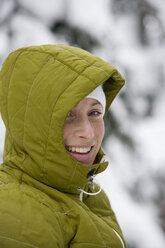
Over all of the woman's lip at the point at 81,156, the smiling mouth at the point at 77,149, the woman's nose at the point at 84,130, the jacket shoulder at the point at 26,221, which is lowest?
the jacket shoulder at the point at 26,221

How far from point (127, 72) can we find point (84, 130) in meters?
1.88

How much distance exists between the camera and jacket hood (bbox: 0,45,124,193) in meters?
1.16

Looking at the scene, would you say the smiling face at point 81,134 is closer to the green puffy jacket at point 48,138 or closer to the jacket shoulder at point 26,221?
the green puffy jacket at point 48,138

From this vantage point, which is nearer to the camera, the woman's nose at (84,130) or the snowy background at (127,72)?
the woman's nose at (84,130)

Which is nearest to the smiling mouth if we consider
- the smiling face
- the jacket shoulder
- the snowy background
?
the smiling face

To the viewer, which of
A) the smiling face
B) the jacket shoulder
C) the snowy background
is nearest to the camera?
the jacket shoulder

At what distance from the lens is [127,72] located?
3004 millimetres

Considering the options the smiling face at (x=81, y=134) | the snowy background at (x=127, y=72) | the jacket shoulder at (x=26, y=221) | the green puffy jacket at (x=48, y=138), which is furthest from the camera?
the snowy background at (x=127, y=72)

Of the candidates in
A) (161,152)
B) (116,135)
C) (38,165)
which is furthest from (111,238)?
(161,152)

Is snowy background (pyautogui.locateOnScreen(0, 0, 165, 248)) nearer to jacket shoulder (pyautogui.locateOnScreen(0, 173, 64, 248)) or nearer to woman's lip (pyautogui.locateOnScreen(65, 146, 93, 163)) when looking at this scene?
woman's lip (pyautogui.locateOnScreen(65, 146, 93, 163))

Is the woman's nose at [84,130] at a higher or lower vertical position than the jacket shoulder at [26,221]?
higher

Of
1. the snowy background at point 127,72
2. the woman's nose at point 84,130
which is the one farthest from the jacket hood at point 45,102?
the snowy background at point 127,72

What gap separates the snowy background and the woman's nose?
1.40m

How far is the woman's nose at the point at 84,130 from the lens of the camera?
50.2 inches
